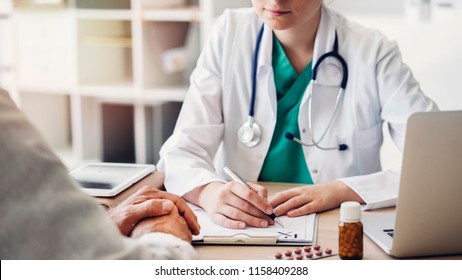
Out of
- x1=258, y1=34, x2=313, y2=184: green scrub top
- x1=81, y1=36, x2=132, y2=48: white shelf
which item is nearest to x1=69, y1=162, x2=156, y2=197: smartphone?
x1=258, y1=34, x2=313, y2=184: green scrub top

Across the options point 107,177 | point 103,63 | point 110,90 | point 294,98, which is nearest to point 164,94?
point 110,90

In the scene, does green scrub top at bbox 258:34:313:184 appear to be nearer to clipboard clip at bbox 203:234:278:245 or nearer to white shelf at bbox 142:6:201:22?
clipboard clip at bbox 203:234:278:245

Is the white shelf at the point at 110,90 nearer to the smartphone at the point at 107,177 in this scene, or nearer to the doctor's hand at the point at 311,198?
the smartphone at the point at 107,177

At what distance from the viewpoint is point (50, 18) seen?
363cm

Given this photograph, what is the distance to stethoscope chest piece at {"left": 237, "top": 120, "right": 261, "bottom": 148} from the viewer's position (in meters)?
1.89

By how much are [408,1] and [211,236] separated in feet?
5.94

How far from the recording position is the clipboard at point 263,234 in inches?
51.3

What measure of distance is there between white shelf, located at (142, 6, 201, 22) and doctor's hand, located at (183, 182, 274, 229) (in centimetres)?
192

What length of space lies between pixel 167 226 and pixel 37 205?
513mm

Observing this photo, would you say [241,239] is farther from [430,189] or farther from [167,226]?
[430,189]

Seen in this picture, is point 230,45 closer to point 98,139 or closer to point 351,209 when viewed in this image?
point 351,209

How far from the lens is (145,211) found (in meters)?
1.30

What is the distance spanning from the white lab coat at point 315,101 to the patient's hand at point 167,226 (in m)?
0.49
